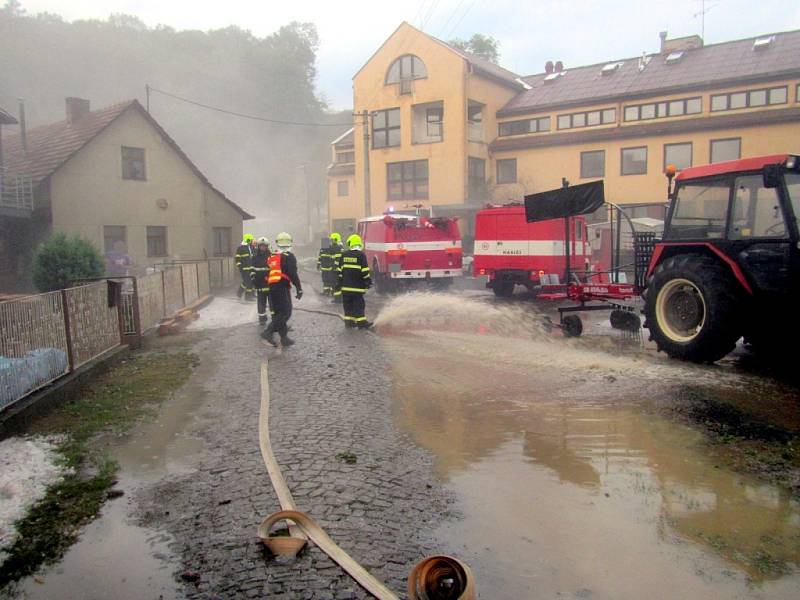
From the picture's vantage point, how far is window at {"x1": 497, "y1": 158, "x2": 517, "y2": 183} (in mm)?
37125

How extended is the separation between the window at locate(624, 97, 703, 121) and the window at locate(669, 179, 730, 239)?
25.9 metres

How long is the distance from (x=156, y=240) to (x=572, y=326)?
69.7 ft

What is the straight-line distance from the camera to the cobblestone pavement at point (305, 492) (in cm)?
359

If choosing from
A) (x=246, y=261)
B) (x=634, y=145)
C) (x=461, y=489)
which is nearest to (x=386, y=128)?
(x=634, y=145)

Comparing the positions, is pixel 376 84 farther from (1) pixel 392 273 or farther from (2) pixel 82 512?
(2) pixel 82 512

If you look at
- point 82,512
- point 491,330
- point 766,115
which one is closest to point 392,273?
point 491,330

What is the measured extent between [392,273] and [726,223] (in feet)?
38.5

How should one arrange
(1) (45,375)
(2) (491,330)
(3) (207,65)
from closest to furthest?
(1) (45,375), (2) (491,330), (3) (207,65)

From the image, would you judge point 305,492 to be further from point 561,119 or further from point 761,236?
point 561,119

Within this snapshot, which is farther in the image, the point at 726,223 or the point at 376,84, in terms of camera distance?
the point at 376,84

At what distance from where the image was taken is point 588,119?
35.0 meters

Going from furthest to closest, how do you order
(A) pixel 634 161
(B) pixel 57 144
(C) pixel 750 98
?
(A) pixel 634 161, (C) pixel 750 98, (B) pixel 57 144

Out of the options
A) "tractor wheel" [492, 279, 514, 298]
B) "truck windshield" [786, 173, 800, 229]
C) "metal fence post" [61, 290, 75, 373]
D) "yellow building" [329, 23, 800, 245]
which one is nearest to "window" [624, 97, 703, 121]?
"yellow building" [329, 23, 800, 245]

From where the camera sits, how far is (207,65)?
80.6 metres
